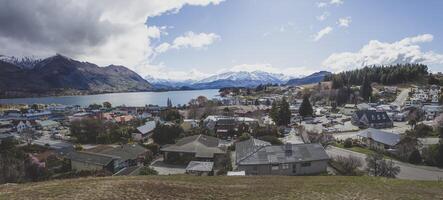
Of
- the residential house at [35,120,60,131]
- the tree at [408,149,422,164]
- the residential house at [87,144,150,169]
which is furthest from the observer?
the residential house at [35,120,60,131]

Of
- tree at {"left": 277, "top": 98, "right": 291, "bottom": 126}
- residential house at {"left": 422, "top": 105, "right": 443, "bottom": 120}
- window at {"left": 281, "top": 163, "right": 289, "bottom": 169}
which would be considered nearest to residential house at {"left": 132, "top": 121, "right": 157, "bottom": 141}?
tree at {"left": 277, "top": 98, "right": 291, "bottom": 126}

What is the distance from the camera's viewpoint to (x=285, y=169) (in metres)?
28.8

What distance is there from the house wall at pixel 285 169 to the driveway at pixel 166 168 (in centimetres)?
733

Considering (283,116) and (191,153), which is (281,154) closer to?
(191,153)

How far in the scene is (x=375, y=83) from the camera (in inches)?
5246

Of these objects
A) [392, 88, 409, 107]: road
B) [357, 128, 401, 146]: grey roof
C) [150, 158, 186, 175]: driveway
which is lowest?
[150, 158, 186, 175]: driveway

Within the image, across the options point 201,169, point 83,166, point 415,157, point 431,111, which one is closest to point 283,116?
point 415,157

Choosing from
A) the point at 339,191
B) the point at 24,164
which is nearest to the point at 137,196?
the point at 339,191

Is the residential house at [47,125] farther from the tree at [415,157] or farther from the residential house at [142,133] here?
the tree at [415,157]

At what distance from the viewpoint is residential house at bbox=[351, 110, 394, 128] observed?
66.4 meters

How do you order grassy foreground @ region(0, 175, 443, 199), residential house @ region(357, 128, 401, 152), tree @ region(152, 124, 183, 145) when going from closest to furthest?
grassy foreground @ region(0, 175, 443, 199)
residential house @ region(357, 128, 401, 152)
tree @ region(152, 124, 183, 145)

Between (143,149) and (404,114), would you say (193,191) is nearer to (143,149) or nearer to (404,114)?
(143,149)

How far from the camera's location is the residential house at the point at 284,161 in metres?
28.5

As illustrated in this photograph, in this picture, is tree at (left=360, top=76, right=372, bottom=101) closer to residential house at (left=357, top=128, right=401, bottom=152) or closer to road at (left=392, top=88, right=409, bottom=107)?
road at (left=392, top=88, right=409, bottom=107)
